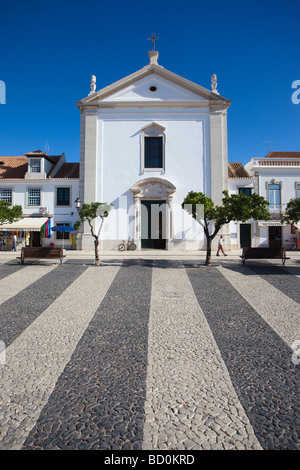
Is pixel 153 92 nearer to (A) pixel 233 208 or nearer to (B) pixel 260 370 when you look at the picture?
(A) pixel 233 208

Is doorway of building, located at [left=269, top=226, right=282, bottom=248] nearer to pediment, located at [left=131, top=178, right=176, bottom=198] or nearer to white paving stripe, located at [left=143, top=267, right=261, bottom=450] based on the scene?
pediment, located at [left=131, top=178, right=176, bottom=198]

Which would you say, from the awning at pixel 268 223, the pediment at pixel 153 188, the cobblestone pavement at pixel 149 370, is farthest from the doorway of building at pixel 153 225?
the cobblestone pavement at pixel 149 370

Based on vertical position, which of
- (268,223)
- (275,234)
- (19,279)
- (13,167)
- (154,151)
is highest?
(154,151)

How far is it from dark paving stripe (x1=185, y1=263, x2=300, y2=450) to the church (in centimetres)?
1446

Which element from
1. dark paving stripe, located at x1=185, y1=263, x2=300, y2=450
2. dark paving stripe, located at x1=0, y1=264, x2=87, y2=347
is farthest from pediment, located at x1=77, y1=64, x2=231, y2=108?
dark paving stripe, located at x1=185, y1=263, x2=300, y2=450

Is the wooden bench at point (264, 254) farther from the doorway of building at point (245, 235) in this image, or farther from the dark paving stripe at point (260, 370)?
the doorway of building at point (245, 235)

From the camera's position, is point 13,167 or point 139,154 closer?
point 139,154

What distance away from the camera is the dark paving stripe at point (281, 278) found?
27.0ft

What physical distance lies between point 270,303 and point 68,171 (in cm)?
2194

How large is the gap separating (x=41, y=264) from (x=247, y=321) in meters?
10.1

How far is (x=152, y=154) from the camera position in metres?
21.6

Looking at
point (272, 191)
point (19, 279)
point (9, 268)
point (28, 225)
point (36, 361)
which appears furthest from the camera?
point (272, 191)

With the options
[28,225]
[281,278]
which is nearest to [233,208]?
[281,278]
